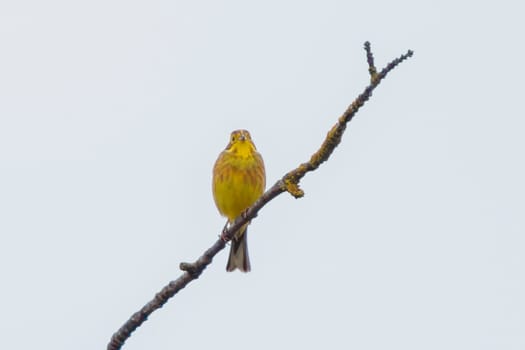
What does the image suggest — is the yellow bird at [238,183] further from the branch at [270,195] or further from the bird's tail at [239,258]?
the branch at [270,195]

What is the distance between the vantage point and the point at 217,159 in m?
8.29

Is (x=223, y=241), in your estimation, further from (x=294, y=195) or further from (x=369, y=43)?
(x=369, y=43)

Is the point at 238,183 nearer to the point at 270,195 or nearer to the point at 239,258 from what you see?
the point at 239,258

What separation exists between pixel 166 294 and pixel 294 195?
69 centimetres

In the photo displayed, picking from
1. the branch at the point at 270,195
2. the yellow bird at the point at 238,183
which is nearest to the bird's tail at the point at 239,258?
the yellow bird at the point at 238,183

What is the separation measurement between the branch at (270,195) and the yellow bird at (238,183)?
10.9 ft

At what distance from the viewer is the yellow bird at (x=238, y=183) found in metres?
7.61

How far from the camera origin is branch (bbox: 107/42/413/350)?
3.45 metres

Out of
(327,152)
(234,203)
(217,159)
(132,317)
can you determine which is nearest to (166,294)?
(132,317)

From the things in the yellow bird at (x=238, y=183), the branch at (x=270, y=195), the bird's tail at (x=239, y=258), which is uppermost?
the yellow bird at (x=238, y=183)

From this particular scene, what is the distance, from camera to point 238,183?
25.3 feet

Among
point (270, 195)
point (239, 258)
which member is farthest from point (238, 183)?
point (270, 195)

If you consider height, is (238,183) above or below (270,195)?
above

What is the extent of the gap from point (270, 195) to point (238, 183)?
3.83 meters
